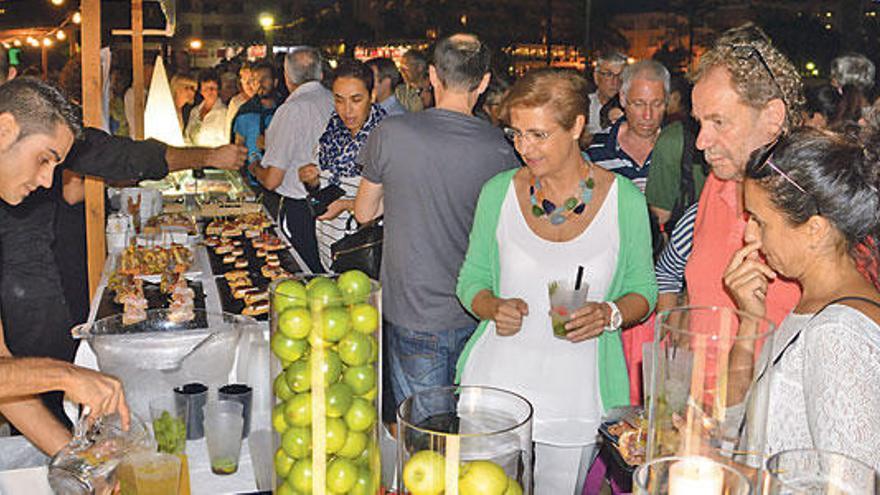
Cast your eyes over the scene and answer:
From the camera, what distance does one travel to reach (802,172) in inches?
56.2

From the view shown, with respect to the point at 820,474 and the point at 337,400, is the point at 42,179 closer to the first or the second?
the point at 337,400

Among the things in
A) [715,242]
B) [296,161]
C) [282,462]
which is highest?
[296,161]

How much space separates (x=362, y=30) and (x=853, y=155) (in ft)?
66.2

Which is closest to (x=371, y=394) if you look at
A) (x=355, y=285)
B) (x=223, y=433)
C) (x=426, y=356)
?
(x=355, y=285)

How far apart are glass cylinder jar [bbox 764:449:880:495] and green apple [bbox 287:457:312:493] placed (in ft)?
1.91

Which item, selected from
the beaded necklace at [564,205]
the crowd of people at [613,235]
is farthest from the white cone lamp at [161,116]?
the beaded necklace at [564,205]

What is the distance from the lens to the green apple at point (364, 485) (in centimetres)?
118

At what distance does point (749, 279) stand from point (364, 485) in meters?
0.93

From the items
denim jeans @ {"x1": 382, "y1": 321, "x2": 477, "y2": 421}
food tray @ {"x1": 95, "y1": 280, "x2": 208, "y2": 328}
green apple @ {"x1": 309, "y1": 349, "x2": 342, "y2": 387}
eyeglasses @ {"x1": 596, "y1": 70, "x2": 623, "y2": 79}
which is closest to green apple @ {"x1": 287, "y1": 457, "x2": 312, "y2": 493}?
green apple @ {"x1": 309, "y1": 349, "x2": 342, "y2": 387}

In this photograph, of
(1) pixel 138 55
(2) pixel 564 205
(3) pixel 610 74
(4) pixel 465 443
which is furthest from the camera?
(3) pixel 610 74

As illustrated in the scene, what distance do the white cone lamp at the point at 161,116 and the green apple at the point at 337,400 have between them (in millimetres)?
3866

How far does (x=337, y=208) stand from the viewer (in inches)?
148

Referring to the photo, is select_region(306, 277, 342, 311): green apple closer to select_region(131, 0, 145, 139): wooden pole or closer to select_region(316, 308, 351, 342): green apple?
select_region(316, 308, 351, 342): green apple

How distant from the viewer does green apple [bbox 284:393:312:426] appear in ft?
3.75
